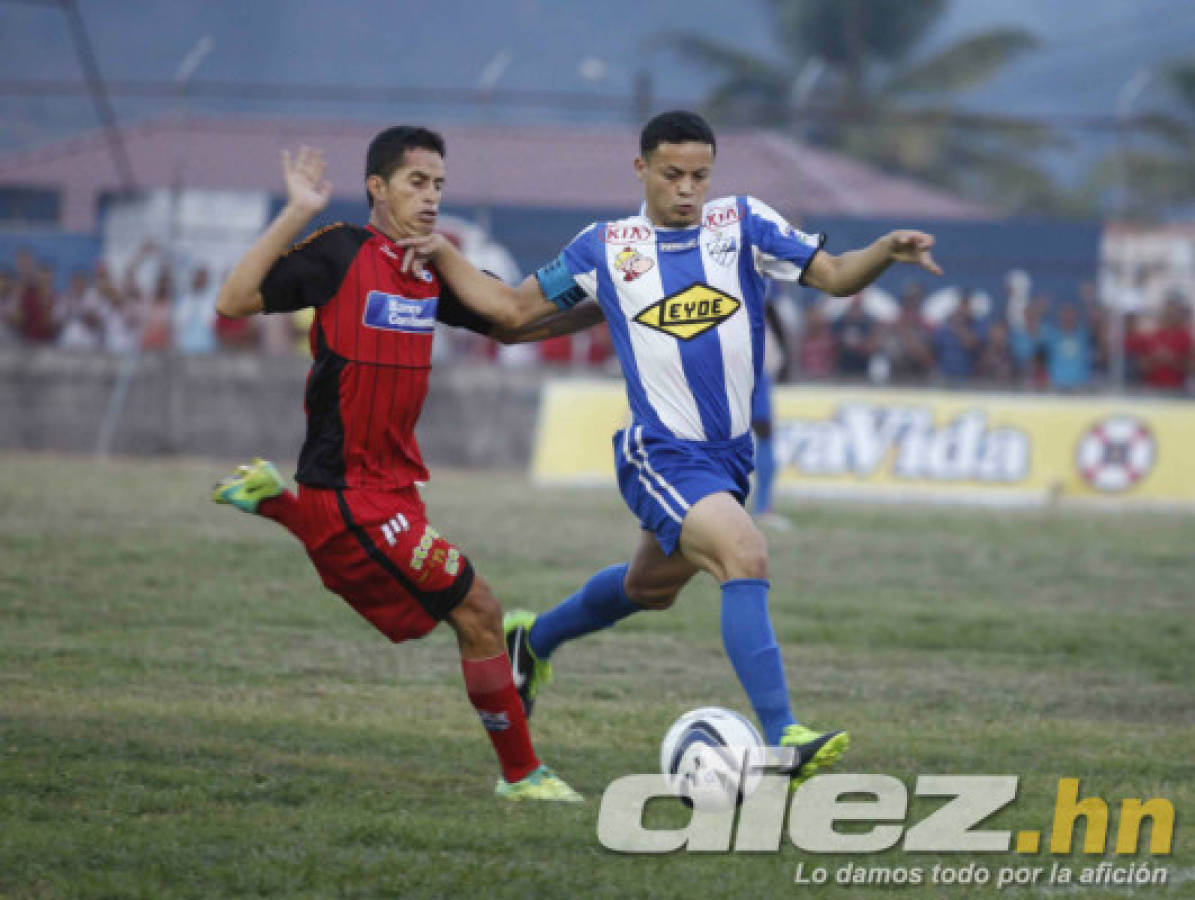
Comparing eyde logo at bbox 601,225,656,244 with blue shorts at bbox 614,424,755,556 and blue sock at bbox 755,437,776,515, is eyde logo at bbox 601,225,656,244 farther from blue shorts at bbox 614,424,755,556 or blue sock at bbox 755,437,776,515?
blue sock at bbox 755,437,776,515

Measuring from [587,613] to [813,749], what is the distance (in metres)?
1.68

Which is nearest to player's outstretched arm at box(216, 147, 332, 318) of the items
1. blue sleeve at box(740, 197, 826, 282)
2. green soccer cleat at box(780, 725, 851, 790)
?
blue sleeve at box(740, 197, 826, 282)

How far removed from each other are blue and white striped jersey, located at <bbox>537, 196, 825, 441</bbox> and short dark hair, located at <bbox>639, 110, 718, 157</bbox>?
0.24m

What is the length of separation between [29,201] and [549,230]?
5.97 meters

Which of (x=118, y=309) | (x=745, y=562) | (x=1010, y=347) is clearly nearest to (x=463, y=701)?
(x=745, y=562)

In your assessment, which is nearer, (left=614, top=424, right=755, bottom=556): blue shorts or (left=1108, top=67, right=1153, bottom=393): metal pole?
(left=614, top=424, right=755, bottom=556): blue shorts

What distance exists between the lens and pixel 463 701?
23.3 ft

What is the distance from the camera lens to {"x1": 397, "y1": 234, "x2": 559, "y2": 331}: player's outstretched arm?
565cm

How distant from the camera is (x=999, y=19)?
60.0 m

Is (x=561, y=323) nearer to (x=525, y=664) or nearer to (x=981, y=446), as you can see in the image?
(x=525, y=664)

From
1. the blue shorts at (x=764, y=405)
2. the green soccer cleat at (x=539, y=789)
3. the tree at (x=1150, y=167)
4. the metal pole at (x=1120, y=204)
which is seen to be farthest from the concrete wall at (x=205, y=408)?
the green soccer cleat at (x=539, y=789)

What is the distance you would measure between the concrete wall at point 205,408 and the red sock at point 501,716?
1378 centimetres

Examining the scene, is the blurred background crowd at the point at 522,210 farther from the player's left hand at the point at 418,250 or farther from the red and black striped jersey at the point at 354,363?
the red and black striped jersey at the point at 354,363

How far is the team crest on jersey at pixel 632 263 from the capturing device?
231 inches
